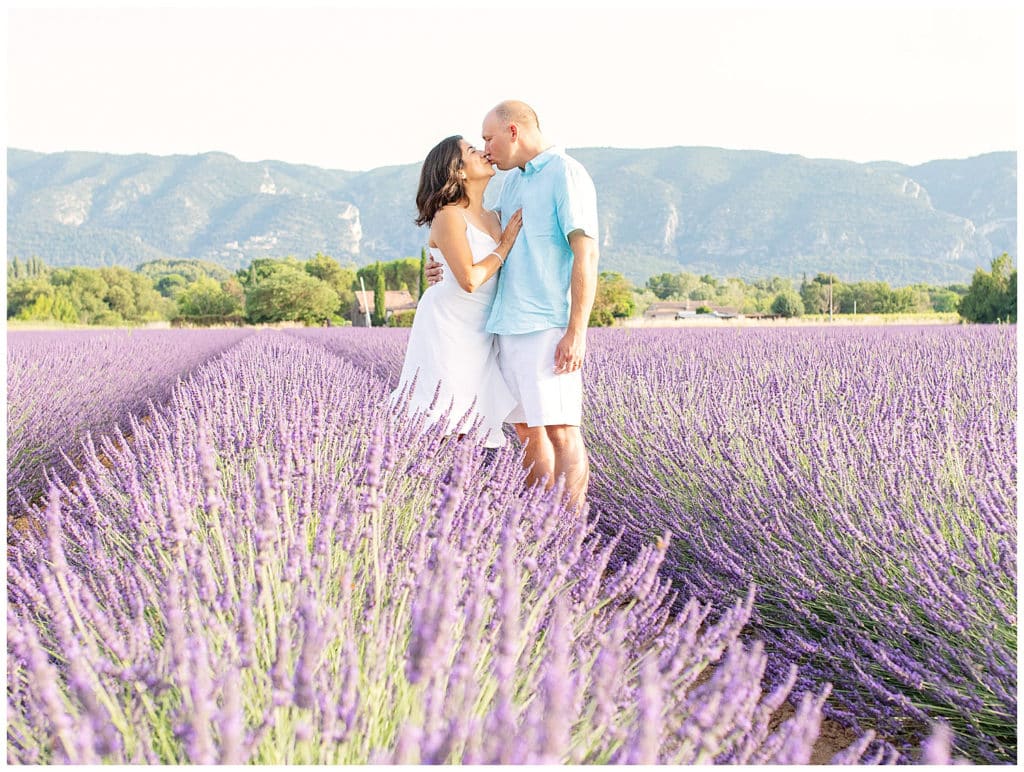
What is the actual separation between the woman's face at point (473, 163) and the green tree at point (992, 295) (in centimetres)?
2411

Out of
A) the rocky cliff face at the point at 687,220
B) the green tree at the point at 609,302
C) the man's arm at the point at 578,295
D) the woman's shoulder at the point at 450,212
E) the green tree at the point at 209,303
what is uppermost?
the rocky cliff face at the point at 687,220

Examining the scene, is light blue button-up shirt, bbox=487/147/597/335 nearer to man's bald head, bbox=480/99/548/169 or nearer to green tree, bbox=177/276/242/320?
man's bald head, bbox=480/99/548/169

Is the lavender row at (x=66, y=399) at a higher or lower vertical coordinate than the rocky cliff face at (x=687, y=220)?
lower

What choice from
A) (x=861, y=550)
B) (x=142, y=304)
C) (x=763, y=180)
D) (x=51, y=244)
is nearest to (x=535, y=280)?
(x=861, y=550)

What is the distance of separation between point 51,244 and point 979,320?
183 m

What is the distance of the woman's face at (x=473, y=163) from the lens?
9.50ft

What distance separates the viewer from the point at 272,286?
57.6 m

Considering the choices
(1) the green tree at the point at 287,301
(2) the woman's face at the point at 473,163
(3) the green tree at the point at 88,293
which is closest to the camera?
(2) the woman's face at the point at 473,163

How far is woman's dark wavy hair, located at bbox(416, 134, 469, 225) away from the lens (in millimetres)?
2885

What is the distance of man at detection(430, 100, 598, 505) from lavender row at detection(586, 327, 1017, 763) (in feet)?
1.10

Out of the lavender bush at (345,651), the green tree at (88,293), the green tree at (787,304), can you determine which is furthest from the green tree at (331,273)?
the lavender bush at (345,651)

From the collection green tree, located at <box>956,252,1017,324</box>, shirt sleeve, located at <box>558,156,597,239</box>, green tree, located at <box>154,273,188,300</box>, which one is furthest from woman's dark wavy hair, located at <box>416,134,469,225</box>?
green tree, located at <box>154,273,188,300</box>

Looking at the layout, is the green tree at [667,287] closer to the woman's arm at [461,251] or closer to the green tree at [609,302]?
the green tree at [609,302]

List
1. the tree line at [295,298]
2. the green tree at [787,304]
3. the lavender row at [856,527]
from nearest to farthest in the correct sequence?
the lavender row at [856,527], the tree line at [295,298], the green tree at [787,304]
